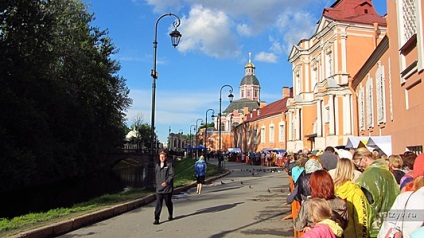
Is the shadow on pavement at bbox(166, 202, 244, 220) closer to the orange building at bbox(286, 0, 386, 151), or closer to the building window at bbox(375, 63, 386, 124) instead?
the building window at bbox(375, 63, 386, 124)

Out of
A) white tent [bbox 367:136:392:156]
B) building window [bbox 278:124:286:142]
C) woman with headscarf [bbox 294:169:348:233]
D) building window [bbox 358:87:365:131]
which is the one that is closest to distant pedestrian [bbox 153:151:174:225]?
woman with headscarf [bbox 294:169:348:233]

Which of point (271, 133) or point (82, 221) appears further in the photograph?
point (271, 133)

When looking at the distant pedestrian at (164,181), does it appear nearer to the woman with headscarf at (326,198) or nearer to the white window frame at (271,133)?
the woman with headscarf at (326,198)

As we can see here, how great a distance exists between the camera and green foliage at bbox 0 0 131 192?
2420 centimetres

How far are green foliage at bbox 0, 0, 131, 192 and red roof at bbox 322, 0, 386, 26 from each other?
2210cm

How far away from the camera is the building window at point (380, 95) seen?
20509 millimetres

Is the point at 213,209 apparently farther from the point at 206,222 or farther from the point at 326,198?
the point at 326,198

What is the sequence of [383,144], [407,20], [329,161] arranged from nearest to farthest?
[329,161]
[407,20]
[383,144]

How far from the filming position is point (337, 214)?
3.83m

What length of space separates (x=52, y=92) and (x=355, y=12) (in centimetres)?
2741

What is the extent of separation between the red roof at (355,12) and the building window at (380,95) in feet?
45.1

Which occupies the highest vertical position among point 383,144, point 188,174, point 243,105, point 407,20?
point 243,105

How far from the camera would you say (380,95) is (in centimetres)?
2138

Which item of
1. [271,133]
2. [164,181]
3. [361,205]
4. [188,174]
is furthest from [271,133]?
[361,205]
